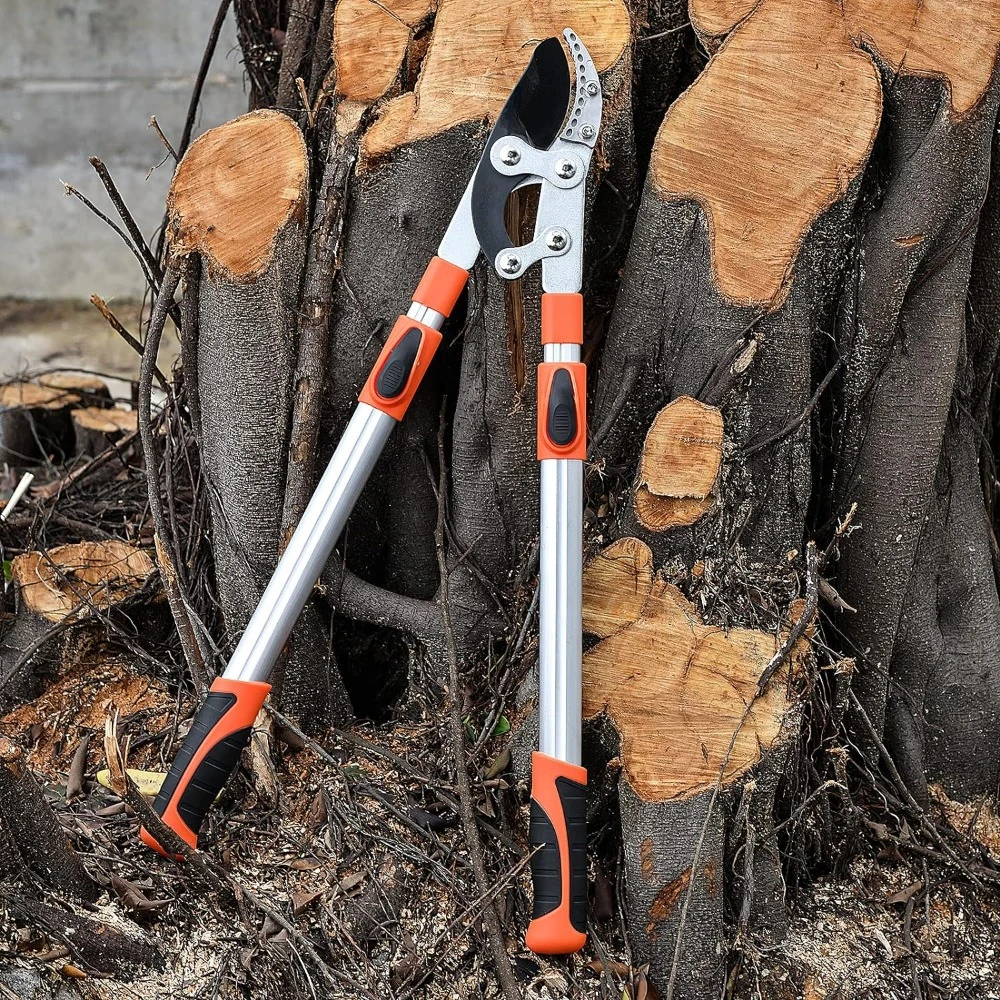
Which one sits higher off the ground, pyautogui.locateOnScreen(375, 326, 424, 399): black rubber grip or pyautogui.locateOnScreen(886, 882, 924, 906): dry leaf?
pyautogui.locateOnScreen(375, 326, 424, 399): black rubber grip

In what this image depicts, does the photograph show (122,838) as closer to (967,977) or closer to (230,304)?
(230,304)

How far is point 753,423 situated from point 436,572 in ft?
2.39

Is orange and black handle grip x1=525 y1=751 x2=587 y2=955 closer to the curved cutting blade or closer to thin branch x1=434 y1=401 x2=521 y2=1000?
thin branch x1=434 y1=401 x2=521 y2=1000

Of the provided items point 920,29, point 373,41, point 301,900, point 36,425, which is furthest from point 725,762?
point 36,425

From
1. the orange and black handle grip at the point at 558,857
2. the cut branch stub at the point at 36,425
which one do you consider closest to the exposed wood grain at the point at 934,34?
the orange and black handle grip at the point at 558,857

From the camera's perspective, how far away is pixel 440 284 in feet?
5.93

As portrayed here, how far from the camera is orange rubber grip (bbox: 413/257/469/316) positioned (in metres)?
1.81

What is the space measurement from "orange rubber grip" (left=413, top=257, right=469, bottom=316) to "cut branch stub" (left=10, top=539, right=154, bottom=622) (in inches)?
43.3

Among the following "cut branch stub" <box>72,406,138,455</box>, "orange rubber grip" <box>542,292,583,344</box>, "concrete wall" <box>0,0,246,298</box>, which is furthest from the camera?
"concrete wall" <box>0,0,246,298</box>

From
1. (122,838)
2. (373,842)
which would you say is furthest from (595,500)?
(122,838)

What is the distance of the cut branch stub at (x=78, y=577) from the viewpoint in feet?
7.92

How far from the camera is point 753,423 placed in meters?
1.84

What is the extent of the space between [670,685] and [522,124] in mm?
951

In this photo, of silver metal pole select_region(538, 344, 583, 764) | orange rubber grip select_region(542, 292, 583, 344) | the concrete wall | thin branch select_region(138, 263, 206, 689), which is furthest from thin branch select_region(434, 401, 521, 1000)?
the concrete wall
